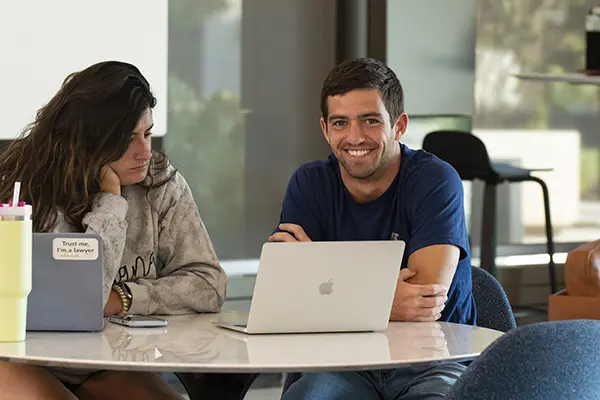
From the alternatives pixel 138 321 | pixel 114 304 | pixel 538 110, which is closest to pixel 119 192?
pixel 114 304

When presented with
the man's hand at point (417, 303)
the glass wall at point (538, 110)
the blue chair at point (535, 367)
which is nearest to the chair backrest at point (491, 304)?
the man's hand at point (417, 303)

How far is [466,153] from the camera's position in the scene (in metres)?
5.22

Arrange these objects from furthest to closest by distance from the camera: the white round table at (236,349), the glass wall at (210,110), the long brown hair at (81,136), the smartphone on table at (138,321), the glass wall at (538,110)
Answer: the glass wall at (538,110) → the glass wall at (210,110) → the long brown hair at (81,136) → the smartphone on table at (138,321) → the white round table at (236,349)

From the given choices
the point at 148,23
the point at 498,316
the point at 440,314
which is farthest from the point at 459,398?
the point at 148,23

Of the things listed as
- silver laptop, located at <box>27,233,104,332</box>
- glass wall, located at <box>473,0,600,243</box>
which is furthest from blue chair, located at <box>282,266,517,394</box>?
glass wall, located at <box>473,0,600,243</box>

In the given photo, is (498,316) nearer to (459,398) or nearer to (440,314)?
(440,314)

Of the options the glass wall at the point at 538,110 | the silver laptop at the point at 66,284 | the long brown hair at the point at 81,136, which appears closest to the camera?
the silver laptop at the point at 66,284

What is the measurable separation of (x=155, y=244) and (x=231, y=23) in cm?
295

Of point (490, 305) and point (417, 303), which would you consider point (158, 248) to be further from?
point (490, 305)

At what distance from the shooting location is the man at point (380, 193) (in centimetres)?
264

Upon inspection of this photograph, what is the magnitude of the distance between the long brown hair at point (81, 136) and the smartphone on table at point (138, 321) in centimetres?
31

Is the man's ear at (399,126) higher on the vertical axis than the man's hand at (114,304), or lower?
higher

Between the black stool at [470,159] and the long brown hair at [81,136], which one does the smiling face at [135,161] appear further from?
the black stool at [470,159]

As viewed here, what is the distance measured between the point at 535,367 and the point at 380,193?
3.70 feet
